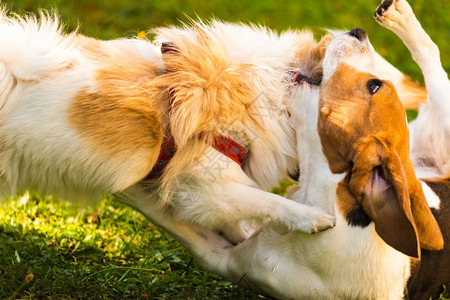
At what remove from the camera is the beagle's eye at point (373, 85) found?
3.59 metres

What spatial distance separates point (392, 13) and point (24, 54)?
2.25m

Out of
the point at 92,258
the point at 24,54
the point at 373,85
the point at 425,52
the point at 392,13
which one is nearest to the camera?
the point at 24,54

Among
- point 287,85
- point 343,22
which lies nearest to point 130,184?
point 287,85

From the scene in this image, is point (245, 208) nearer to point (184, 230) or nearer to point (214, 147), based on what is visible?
point (214, 147)

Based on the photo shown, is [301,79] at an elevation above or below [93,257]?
above

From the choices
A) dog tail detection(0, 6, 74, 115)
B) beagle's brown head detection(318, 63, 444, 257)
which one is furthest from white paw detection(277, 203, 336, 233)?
dog tail detection(0, 6, 74, 115)

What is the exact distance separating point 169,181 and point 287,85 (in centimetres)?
85

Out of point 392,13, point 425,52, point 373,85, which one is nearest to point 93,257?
point 373,85

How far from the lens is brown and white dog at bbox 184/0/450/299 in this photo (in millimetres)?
3406

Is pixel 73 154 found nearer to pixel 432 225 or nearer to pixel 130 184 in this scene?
pixel 130 184

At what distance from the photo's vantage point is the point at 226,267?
3834 millimetres

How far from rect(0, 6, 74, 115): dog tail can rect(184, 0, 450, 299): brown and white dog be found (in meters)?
1.29

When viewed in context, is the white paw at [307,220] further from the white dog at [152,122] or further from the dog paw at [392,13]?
the dog paw at [392,13]

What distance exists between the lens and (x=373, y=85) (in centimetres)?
362
